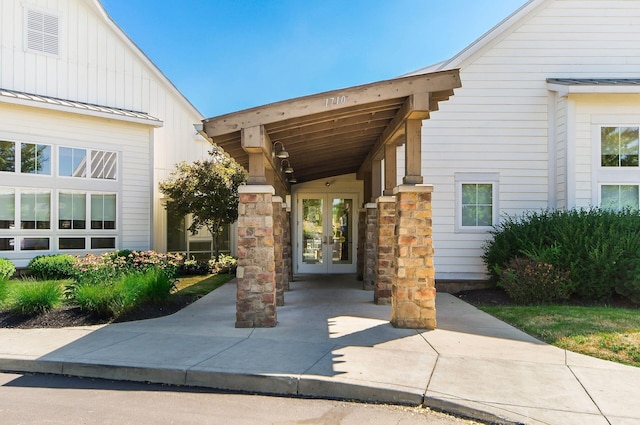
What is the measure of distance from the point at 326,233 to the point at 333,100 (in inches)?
352

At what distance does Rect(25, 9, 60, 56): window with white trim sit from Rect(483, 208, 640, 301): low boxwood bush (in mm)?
14198

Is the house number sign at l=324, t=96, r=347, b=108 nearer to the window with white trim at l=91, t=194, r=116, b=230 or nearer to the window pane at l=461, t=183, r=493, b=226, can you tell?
the window pane at l=461, t=183, r=493, b=226

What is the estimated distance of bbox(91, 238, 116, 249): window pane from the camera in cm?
1409

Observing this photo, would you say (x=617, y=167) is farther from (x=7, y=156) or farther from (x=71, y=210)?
(x=7, y=156)

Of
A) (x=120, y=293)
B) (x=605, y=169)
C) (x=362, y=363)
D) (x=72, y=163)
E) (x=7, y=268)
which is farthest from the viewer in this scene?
(x=72, y=163)

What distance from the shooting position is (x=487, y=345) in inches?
231

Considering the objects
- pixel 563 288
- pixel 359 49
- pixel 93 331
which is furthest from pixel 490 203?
pixel 359 49

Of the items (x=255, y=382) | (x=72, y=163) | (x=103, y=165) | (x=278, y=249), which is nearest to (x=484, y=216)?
(x=278, y=249)

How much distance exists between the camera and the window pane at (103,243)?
14.1 m

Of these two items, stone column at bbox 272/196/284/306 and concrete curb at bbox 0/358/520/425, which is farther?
stone column at bbox 272/196/284/306

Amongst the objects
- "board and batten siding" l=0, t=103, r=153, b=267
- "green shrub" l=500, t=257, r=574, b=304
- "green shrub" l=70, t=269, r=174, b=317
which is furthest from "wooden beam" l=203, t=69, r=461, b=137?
"board and batten siding" l=0, t=103, r=153, b=267

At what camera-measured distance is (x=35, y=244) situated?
12.9 meters

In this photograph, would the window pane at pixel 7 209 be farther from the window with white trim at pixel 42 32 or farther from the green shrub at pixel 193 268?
the green shrub at pixel 193 268

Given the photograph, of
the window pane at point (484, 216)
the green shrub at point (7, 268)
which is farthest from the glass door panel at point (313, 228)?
the green shrub at point (7, 268)
